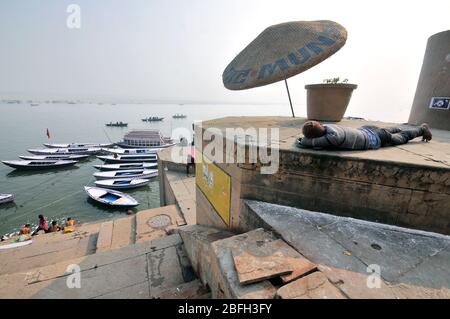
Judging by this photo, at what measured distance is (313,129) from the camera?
9.18ft

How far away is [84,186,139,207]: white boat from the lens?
57.8 ft

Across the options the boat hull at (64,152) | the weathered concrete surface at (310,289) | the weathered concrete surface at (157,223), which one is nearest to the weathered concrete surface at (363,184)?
the weathered concrete surface at (310,289)

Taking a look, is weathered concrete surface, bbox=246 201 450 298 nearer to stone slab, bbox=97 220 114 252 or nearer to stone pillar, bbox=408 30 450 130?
stone pillar, bbox=408 30 450 130

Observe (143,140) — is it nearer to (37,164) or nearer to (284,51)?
(37,164)

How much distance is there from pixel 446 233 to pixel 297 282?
227cm

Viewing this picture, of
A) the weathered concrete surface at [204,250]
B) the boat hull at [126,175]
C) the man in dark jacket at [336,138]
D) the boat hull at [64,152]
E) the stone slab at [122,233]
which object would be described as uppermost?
the man in dark jacket at [336,138]

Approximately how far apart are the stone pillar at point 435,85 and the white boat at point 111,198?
60.8ft

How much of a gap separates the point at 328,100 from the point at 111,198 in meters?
19.0

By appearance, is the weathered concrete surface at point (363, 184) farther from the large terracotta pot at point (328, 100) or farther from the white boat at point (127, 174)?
the white boat at point (127, 174)

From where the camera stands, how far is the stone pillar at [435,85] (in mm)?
6305

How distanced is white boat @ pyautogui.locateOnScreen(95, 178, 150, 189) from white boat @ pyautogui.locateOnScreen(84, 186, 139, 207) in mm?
1908

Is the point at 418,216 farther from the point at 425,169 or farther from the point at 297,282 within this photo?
the point at 297,282

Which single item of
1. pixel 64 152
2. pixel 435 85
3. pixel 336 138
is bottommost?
pixel 64 152

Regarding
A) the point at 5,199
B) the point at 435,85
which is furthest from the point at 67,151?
the point at 435,85
